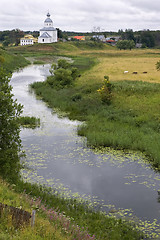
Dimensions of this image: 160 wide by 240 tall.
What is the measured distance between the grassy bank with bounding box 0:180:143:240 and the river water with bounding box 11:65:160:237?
1.48 metres

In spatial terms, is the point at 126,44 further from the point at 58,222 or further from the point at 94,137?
the point at 58,222

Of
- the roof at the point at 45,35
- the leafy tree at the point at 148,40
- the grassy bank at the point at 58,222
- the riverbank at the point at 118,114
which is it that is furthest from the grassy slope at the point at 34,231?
the leafy tree at the point at 148,40

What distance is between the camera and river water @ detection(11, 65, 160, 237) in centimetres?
1855

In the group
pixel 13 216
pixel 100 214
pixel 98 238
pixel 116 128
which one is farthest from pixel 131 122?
pixel 13 216

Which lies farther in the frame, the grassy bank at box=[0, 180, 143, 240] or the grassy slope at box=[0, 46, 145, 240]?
the grassy bank at box=[0, 180, 143, 240]

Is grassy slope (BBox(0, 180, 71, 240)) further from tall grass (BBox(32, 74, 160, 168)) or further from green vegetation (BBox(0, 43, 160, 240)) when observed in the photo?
tall grass (BBox(32, 74, 160, 168))

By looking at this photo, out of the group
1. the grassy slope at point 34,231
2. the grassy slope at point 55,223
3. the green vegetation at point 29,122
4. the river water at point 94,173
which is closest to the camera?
the grassy slope at point 34,231

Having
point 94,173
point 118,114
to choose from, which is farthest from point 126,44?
point 94,173

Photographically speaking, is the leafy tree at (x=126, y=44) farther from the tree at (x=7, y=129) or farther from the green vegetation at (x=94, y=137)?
the tree at (x=7, y=129)

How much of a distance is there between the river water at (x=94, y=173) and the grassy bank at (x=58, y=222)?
58.1 inches

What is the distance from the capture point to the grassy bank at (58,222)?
1088 cm

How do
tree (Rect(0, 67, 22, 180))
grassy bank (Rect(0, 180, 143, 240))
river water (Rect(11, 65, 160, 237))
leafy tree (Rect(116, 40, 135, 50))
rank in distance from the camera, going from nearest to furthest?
1. grassy bank (Rect(0, 180, 143, 240))
2. tree (Rect(0, 67, 22, 180))
3. river water (Rect(11, 65, 160, 237))
4. leafy tree (Rect(116, 40, 135, 50))

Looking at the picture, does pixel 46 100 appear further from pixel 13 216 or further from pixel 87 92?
pixel 13 216

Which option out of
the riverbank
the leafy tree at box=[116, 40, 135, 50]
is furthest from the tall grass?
the leafy tree at box=[116, 40, 135, 50]
